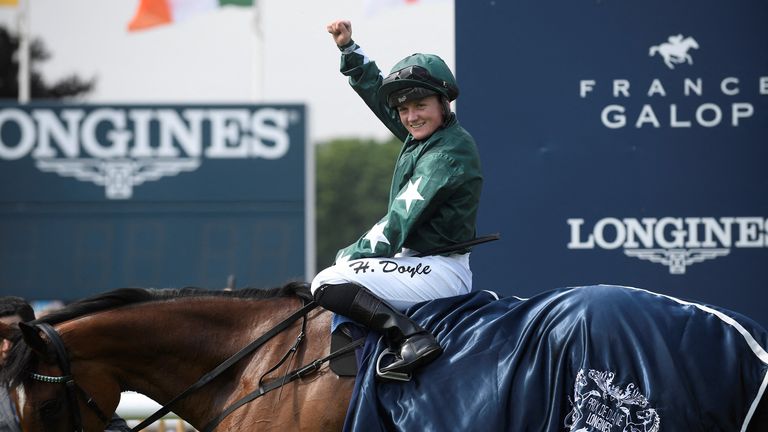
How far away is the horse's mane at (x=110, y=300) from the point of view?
3496mm

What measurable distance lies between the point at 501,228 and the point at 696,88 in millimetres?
1135

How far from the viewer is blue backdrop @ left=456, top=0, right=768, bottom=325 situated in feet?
16.3

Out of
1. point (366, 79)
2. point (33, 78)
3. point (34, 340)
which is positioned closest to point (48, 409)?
point (34, 340)

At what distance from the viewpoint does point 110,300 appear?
3.75 meters

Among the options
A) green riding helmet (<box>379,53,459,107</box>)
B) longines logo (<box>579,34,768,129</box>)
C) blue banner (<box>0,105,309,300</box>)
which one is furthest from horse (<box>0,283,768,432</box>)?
blue banner (<box>0,105,309,300</box>)

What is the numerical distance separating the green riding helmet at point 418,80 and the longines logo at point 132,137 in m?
8.62

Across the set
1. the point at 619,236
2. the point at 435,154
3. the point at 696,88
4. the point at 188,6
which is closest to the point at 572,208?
the point at 619,236

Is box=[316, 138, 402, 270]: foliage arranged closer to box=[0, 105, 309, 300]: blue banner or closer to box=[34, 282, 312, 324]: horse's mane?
box=[0, 105, 309, 300]: blue banner

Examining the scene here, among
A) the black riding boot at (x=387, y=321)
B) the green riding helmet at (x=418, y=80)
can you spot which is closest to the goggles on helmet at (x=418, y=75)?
the green riding helmet at (x=418, y=80)

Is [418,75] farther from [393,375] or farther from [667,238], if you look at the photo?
[667,238]

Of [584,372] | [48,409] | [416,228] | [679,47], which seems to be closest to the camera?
[584,372]

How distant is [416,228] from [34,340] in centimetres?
132

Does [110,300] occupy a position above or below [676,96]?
below

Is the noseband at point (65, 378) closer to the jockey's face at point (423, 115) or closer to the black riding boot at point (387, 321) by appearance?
the black riding boot at point (387, 321)
